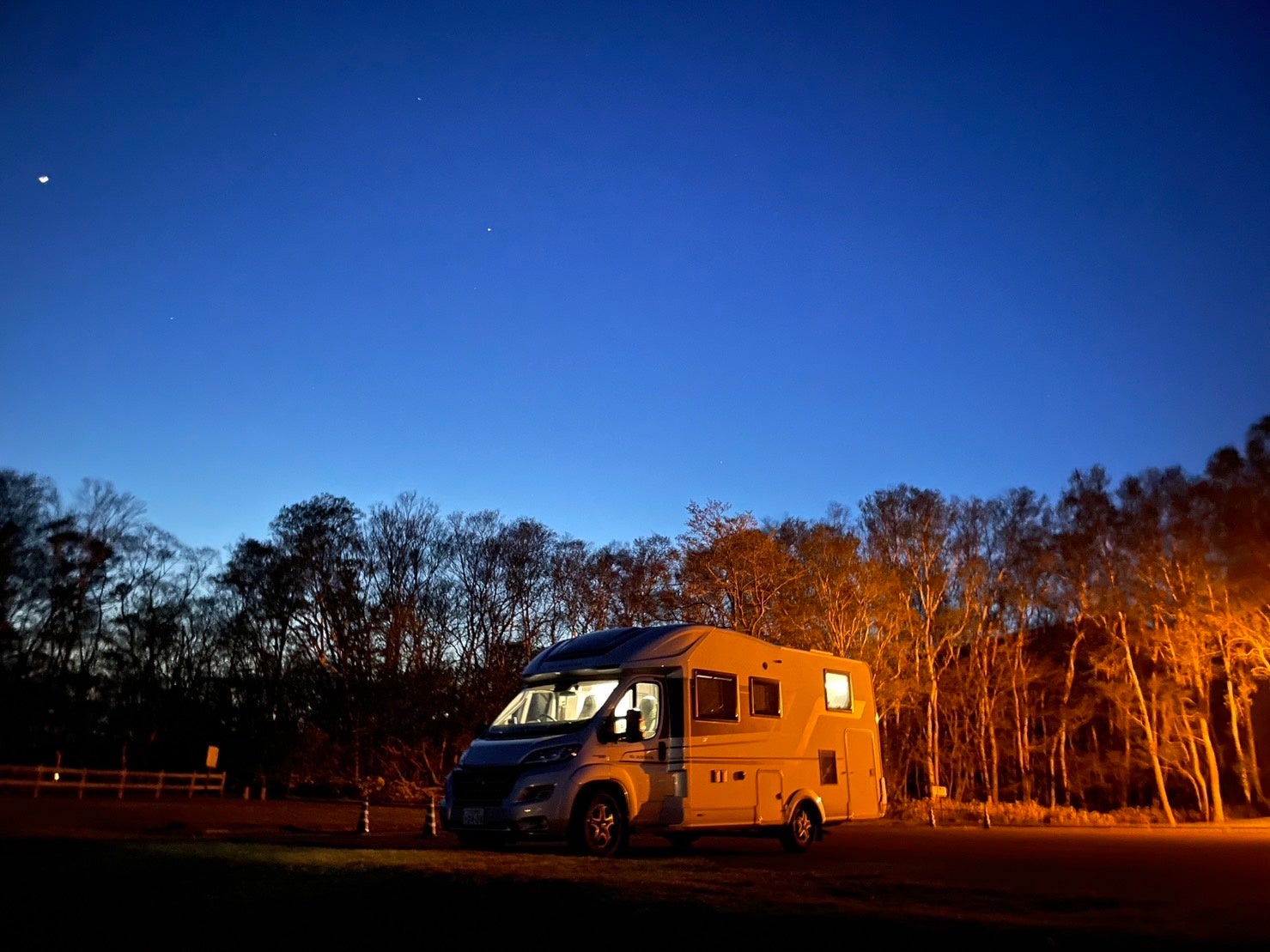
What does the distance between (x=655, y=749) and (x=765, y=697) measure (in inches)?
105

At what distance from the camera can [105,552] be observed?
43875 mm

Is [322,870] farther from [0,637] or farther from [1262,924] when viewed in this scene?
[0,637]

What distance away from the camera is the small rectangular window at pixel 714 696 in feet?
50.2

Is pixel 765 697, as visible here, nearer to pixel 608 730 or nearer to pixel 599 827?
pixel 608 730

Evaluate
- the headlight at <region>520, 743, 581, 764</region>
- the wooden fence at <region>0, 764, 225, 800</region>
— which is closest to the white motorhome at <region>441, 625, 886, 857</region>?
the headlight at <region>520, 743, 581, 764</region>

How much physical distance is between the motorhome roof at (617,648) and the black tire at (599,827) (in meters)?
1.82

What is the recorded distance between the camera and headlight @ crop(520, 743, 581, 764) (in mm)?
13672

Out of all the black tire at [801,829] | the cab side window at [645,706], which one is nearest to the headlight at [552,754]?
the cab side window at [645,706]

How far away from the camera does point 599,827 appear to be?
13914 millimetres

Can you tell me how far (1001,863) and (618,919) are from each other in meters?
8.57

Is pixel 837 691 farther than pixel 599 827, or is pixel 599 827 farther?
pixel 837 691

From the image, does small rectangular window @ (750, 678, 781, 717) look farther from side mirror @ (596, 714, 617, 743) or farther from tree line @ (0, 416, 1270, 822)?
tree line @ (0, 416, 1270, 822)

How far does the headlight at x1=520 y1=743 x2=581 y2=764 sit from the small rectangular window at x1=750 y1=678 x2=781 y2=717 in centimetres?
360

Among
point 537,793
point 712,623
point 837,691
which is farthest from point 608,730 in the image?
point 712,623
